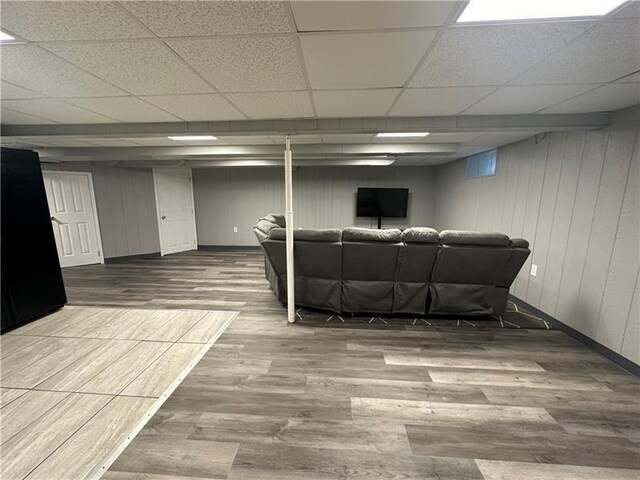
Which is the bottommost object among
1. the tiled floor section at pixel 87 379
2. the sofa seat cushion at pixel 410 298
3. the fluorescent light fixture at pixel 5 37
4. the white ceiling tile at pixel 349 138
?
the tiled floor section at pixel 87 379

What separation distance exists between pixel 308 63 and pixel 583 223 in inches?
120

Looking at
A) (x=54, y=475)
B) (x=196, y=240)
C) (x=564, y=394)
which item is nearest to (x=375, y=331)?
(x=564, y=394)

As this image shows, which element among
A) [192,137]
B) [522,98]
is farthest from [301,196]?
[522,98]

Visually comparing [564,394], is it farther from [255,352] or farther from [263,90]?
[263,90]

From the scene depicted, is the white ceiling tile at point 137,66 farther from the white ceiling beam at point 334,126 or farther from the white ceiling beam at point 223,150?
the white ceiling beam at point 223,150

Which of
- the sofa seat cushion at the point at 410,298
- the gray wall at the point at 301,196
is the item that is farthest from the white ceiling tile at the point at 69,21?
the gray wall at the point at 301,196

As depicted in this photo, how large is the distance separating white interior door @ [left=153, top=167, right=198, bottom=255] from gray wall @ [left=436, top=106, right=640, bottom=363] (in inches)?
266

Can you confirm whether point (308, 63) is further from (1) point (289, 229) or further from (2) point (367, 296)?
(2) point (367, 296)

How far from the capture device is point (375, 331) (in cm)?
269

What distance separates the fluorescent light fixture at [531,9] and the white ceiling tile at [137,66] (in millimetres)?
1544

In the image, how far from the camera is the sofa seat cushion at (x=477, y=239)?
2.62 metres

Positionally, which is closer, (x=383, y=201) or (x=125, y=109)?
(x=125, y=109)

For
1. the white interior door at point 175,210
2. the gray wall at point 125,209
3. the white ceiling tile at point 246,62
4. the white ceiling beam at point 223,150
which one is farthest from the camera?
the white interior door at point 175,210

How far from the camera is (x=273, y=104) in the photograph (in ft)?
7.23
